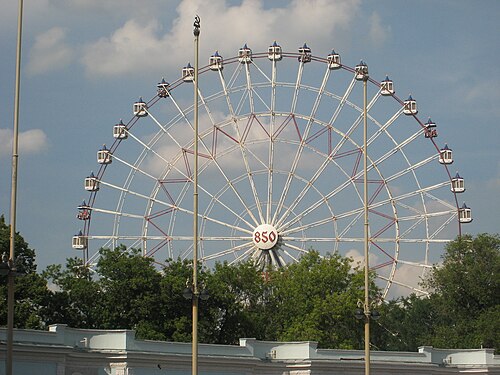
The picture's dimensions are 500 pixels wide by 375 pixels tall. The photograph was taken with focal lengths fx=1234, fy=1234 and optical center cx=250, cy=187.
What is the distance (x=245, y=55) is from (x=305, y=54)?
4.88 m

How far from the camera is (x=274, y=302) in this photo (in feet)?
337

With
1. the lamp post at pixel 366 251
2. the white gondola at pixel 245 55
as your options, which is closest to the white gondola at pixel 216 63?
the white gondola at pixel 245 55

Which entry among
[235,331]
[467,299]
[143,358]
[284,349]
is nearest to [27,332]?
[143,358]

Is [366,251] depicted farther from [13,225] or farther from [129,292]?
[129,292]

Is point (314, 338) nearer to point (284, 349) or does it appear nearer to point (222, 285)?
point (222, 285)

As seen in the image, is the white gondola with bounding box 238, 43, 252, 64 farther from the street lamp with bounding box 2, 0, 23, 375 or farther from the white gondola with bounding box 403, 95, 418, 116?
the street lamp with bounding box 2, 0, 23, 375

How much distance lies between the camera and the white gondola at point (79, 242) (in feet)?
330

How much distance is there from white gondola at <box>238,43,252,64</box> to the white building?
29.7m

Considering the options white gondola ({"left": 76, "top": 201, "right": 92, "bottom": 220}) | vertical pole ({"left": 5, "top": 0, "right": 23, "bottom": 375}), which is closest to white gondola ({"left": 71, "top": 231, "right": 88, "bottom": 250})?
white gondola ({"left": 76, "top": 201, "right": 92, "bottom": 220})

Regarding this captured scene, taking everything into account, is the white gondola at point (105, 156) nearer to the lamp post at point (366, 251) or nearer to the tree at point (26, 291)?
the tree at point (26, 291)

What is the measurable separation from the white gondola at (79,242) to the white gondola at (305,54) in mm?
22893

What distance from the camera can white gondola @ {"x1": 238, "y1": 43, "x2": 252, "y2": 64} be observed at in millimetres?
99625

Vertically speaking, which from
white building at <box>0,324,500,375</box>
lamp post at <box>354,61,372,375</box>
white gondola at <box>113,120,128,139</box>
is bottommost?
white building at <box>0,324,500,375</box>

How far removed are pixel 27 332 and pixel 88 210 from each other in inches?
1562
